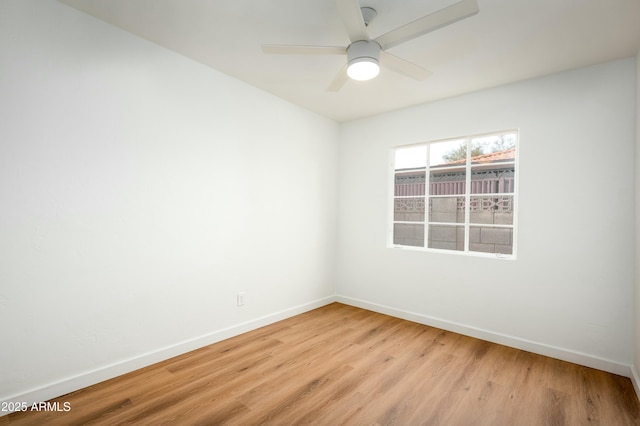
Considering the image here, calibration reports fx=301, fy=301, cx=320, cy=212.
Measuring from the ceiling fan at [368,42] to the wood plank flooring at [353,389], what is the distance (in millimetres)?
2216

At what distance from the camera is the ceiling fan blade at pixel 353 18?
1.53 m

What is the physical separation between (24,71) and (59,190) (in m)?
0.75

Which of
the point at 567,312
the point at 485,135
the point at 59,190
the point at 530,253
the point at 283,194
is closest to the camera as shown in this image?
the point at 59,190

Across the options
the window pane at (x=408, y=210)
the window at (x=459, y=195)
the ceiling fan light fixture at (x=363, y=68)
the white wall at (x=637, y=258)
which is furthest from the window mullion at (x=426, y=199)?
the ceiling fan light fixture at (x=363, y=68)

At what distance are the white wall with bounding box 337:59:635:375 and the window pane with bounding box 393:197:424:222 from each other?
50cm

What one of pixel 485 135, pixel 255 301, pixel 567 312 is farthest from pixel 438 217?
pixel 255 301

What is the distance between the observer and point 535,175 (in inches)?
110

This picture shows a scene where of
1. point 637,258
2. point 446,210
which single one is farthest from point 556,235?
point 446,210

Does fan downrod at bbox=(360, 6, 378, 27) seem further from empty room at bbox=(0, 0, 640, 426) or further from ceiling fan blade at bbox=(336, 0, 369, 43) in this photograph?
ceiling fan blade at bbox=(336, 0, 369, 43)

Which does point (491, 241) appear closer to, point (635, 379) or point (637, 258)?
point (637, 258)

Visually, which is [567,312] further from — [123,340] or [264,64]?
[123,340]

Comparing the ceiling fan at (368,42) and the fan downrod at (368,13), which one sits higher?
the fan downrod at (368,13)

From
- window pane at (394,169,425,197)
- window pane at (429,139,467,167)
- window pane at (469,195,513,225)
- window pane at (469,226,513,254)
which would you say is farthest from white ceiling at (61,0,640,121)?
window pane at (469,226,513,254)

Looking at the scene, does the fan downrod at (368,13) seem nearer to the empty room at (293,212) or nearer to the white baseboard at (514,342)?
the empty room at (293,212)
